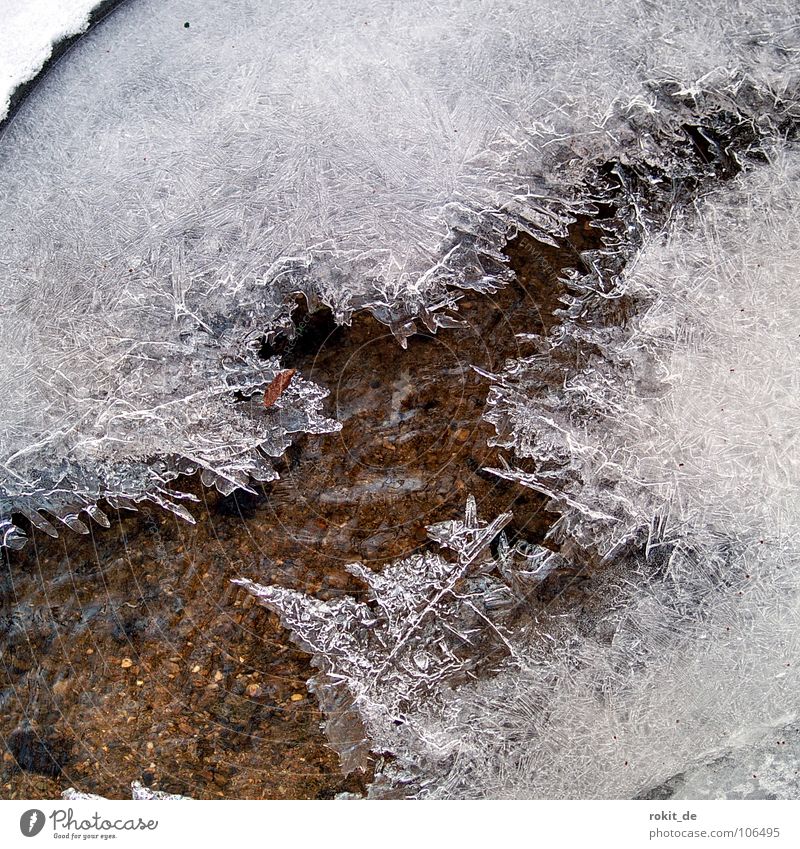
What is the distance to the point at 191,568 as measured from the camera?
1786 mm

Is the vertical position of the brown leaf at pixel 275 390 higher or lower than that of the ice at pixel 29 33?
lower

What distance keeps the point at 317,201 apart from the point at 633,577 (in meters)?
1.43

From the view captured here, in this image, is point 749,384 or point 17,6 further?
point 17,6

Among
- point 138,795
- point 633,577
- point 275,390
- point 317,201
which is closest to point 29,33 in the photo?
point 317,201

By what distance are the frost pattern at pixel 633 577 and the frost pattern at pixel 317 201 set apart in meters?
0.33

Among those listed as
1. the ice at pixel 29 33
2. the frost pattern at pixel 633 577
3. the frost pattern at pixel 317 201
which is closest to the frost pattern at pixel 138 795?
the frost pattern at pixel 633 577

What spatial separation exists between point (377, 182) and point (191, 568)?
4.11 feet

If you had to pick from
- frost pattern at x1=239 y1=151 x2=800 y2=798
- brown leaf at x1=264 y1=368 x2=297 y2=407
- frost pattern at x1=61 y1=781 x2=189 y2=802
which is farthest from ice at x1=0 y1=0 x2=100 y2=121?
frost pattern at x1=61 y1=781 x2=189 y2=802

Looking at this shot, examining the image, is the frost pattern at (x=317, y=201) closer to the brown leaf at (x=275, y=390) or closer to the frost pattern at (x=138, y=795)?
the brown leaf at (x=275, y=390)

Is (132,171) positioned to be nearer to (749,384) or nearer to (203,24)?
(203,24)

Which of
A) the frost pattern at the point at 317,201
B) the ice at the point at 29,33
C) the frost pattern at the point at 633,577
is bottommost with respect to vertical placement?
the frost pattern at the point at 633,577

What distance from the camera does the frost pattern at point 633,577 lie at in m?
1.74

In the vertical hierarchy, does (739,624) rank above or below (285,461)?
below

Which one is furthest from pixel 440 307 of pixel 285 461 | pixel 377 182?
pixel 285 461
